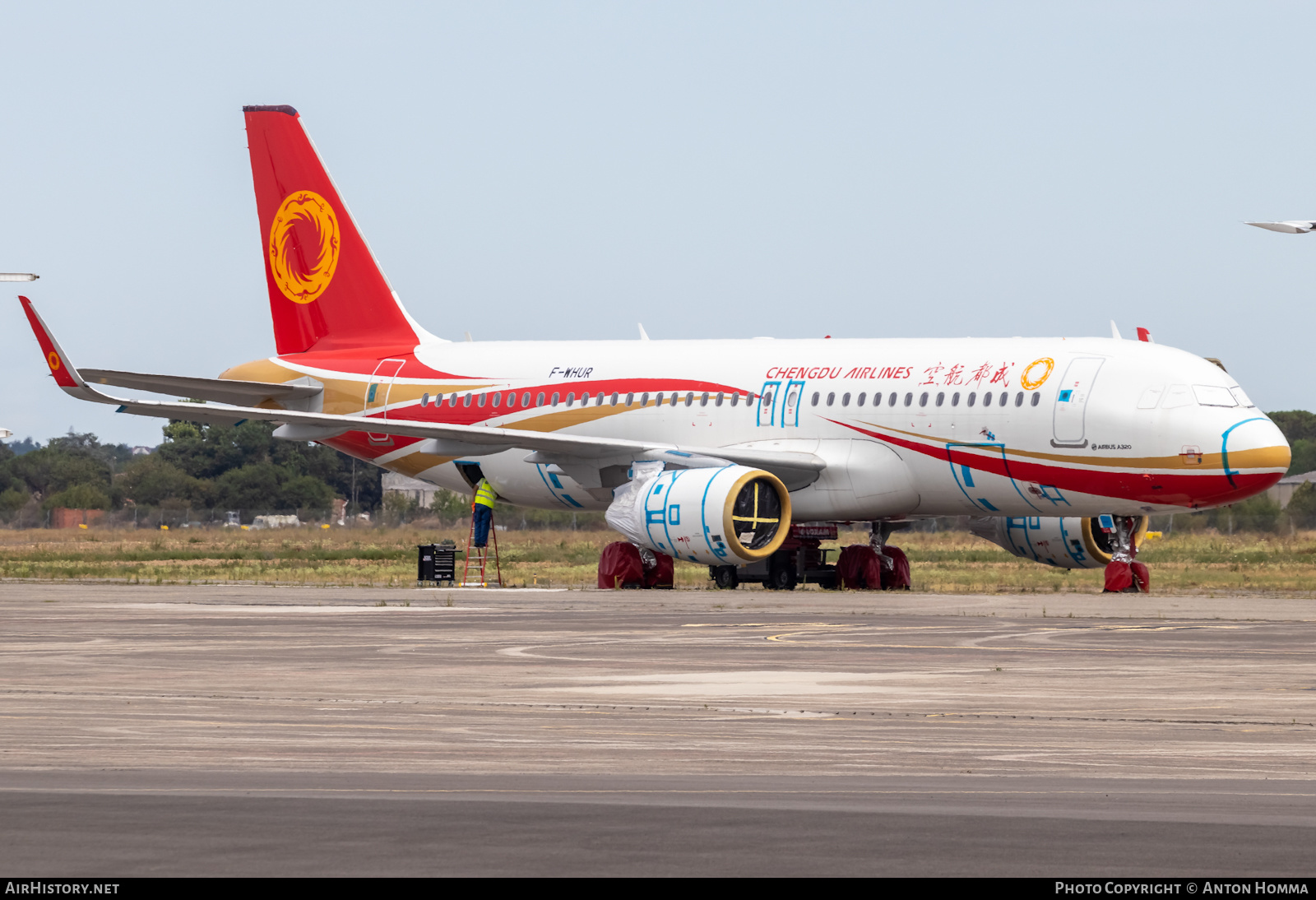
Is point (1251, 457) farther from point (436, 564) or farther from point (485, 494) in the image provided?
point (436, 564)

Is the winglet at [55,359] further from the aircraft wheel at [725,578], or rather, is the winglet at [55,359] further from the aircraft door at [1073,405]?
the aircraft door at [1073,405]

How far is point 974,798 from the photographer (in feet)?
33.2

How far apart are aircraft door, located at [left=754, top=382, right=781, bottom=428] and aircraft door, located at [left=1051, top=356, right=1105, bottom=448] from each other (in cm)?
564

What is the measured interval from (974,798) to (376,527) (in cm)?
7317

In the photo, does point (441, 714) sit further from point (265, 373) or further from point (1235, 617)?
point (265, 373)

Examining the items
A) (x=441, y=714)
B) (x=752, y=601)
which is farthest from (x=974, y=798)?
(x=752, y=601)

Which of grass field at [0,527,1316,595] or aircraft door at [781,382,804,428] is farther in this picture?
grass field at [0,527,1316,595]

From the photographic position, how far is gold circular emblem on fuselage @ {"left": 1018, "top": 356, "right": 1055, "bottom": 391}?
33.2m

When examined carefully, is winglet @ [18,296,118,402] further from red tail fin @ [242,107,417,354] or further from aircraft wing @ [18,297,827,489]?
red tail fin @ [242,107,417,354]

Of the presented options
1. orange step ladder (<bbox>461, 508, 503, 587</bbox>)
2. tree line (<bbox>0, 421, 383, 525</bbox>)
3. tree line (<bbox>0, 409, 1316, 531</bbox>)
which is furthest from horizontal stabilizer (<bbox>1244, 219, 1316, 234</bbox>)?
tree line (<bbox>0, 421, 383, 525</bbox>)

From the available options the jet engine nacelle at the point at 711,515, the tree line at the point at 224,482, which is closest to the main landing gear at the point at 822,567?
the jet engine nacelle at the point at 711,515

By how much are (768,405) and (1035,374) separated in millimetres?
5384

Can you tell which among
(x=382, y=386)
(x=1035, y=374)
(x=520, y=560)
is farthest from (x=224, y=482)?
(x=1035, y=374)

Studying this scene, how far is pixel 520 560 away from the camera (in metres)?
54.8
